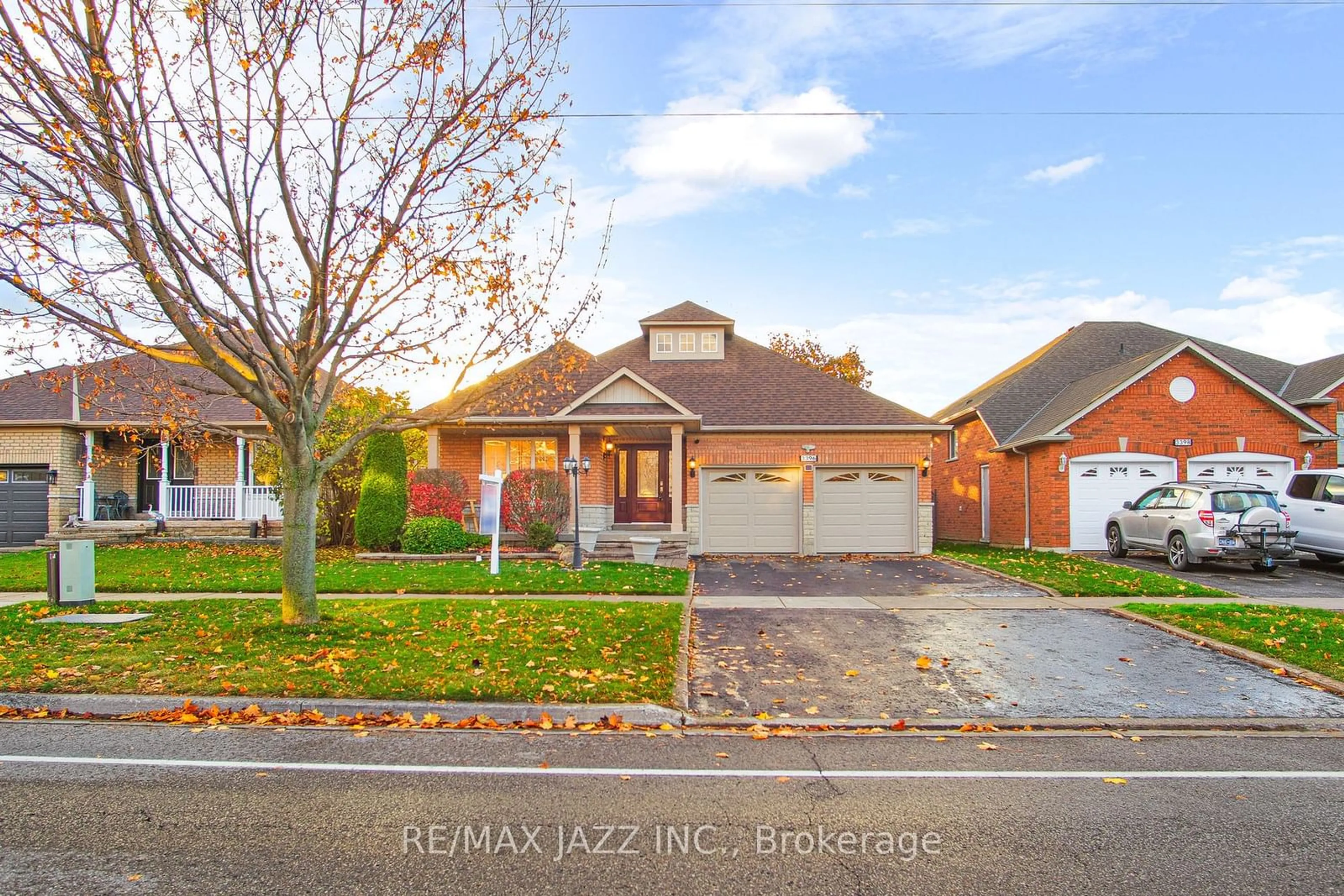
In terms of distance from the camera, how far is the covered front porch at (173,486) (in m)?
21.2

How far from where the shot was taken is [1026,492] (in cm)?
2061

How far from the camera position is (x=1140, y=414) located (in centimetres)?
1902

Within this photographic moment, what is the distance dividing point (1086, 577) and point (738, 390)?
10315mm

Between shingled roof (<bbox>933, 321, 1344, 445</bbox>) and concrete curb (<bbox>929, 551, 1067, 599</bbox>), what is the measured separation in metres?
4.28

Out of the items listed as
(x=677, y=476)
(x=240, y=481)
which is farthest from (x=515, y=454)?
(x=240, y=481)

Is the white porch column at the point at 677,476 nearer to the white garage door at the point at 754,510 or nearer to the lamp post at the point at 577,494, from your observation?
the white garage door at the point at 754,510

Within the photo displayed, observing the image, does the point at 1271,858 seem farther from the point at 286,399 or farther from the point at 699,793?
the point at 286,399

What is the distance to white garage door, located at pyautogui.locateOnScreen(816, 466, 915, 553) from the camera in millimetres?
20062

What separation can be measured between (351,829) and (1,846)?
5.39 feet

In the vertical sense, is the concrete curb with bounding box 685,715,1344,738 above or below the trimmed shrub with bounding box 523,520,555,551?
below

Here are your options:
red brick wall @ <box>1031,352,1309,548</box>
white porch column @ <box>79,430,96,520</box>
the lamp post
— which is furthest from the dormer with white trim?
white porch column @ <box>79,430,96,520</box>

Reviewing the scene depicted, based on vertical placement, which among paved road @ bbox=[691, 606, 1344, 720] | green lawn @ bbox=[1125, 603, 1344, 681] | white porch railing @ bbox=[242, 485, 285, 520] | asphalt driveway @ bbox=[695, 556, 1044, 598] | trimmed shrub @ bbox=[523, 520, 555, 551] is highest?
white porch railing @ bbox=[242, 485, 285, 520]

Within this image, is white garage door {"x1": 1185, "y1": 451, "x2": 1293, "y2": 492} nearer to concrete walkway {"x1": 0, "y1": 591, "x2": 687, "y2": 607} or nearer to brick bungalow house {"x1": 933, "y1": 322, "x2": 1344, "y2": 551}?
brick bungalow house {"x1": 933, "y1": 322, "x2": 1344, "y2": 551}

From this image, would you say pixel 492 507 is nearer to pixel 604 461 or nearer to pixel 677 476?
pixel 677 476
